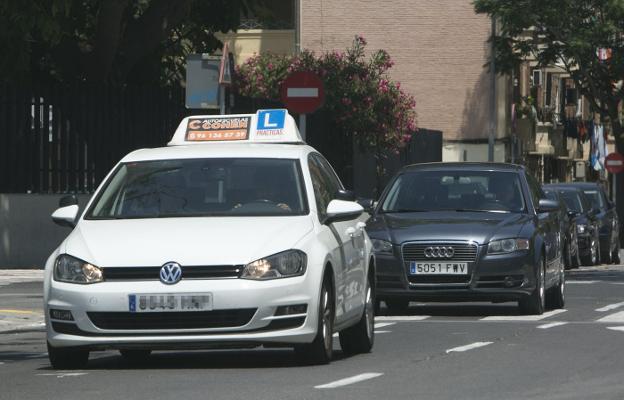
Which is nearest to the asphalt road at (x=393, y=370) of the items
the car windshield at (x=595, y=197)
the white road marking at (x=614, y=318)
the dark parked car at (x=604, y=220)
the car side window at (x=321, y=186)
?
the white road marking at (x=614, y=318)

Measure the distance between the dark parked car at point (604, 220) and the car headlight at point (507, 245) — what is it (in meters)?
21.6

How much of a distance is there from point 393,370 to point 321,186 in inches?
76.7

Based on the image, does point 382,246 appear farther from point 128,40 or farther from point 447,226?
point 128,40

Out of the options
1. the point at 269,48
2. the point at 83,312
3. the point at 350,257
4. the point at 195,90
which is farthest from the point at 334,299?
the point at 269,48

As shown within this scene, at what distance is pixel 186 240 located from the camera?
1288 centimetres

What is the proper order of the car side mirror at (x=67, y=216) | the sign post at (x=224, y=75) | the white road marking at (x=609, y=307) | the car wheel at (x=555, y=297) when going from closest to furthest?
1. the car side mirror at (x=67, y=216)
2. the white road marking at (x=609, y=307)
3. the car wheel at (x=555, y=297)
4. the sign post at (x=224, y=75)

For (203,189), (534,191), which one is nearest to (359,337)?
(203,189)

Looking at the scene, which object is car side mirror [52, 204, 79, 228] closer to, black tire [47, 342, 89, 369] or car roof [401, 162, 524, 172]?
black tire [47, 342, 89, 369]

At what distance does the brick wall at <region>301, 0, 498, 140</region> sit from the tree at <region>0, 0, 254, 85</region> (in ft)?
84.9

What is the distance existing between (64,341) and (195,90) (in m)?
11.9

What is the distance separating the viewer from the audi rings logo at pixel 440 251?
19.6m

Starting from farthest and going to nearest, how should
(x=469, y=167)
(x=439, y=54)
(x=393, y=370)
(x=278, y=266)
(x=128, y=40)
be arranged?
(x=439, y=54) → (x=128, y=40) → (x=469, y=167) → (x=393, y=370) → (x=278, y=266)

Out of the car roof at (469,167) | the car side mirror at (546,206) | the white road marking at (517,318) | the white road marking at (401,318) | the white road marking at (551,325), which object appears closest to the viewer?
the white road marking at (551,325)

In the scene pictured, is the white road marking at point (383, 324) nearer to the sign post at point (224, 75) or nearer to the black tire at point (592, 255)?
the sign post at point (224, 75)
